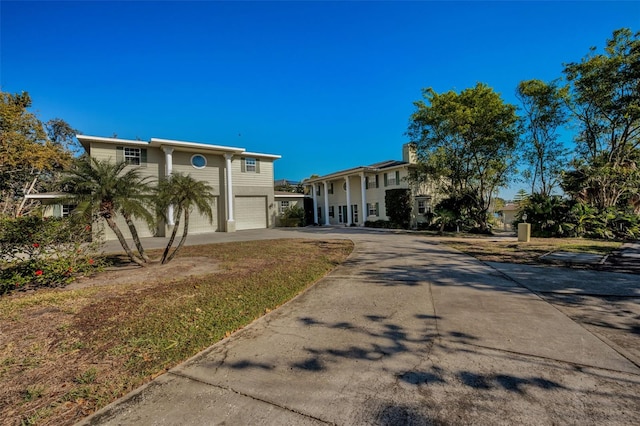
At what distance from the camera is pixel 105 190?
258 inches

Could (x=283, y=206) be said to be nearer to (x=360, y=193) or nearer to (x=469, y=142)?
(x=360, y=193)

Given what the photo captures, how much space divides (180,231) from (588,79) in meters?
24.7

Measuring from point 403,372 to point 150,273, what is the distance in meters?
6.61

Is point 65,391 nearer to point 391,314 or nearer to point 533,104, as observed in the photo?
point 391,314

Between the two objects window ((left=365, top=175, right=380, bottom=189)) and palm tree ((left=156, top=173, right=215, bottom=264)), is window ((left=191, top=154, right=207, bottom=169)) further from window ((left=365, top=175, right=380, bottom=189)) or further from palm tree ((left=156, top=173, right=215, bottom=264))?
window ((left=365, top=175, right=380, bottom=189))

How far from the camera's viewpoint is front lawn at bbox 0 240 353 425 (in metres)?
2.47

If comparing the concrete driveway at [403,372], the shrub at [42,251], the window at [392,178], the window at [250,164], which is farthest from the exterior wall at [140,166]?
the window at [392,178]

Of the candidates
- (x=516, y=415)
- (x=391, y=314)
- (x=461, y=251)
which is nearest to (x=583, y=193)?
(x=461, y=251)

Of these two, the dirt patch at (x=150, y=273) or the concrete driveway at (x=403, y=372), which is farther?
the dirt patch at (x=150, y=273)

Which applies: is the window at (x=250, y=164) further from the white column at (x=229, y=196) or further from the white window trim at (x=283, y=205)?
the white window trim at (x=283, y=205)

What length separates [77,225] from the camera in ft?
19.8

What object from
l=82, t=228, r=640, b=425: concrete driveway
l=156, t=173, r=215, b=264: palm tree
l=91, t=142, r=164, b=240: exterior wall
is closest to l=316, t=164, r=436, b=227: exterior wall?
l=91, t=142, r=164, b=240: exterior wall

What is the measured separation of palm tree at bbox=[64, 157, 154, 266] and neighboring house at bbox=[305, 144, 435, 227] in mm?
17405

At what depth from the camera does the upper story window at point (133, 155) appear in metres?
17.6
